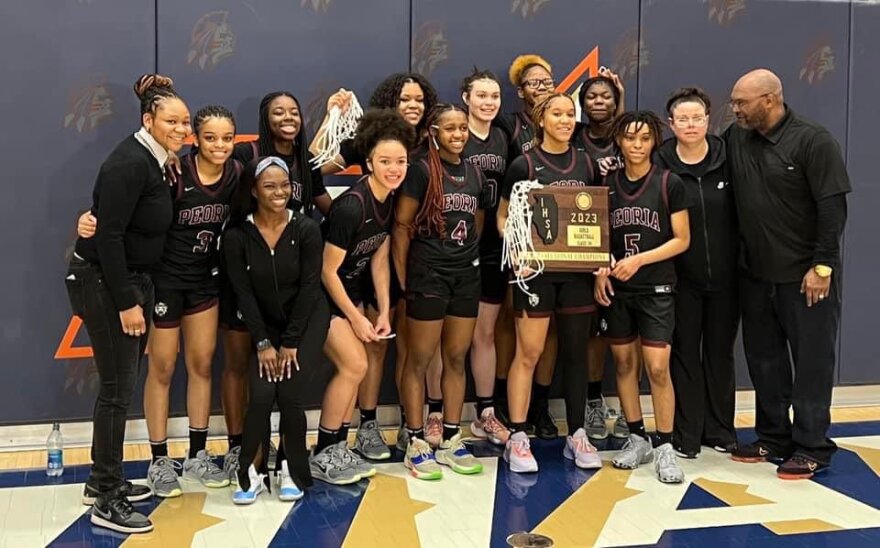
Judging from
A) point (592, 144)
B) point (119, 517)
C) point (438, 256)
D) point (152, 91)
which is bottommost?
point (119, 517)

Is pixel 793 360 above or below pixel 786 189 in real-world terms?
below

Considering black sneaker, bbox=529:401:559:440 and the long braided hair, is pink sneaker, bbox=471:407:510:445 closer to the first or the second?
black sneaker, bbox=529:401:559:440

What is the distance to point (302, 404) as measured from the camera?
3.94m

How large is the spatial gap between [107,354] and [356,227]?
3.68 feet

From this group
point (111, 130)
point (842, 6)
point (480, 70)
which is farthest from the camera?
point (842, 6)

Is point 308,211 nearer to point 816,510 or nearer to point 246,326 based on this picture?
point 246,326

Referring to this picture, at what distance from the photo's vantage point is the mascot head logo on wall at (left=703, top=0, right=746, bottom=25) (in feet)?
17.5

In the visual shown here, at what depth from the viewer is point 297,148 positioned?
13.9 ft

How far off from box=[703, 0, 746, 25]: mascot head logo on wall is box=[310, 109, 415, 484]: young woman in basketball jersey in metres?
2.17

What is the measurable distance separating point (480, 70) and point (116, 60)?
5.87ft

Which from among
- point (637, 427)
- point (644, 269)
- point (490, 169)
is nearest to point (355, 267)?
point (490, 169)

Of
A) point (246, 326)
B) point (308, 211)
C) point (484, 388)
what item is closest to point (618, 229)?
point (484, 388)

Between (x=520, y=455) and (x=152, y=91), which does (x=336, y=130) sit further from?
(x=520, y=455)

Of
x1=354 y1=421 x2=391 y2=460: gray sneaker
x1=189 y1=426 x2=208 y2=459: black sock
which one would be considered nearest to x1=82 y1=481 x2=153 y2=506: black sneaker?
x1=189 y1=426 x2=208 y2=459: black sock
